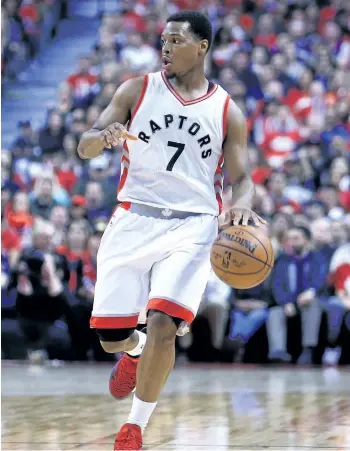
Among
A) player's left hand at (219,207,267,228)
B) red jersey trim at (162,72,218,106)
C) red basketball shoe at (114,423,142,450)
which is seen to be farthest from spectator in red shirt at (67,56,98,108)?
red basketball shoe at (114,423,142,450)

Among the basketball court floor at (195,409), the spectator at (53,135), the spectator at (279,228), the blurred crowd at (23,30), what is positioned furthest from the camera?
the blurred crowd at (23,30)

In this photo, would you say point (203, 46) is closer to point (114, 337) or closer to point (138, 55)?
point (114, 337)

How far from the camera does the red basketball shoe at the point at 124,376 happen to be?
20.2ft

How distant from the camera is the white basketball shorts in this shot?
5324 mm

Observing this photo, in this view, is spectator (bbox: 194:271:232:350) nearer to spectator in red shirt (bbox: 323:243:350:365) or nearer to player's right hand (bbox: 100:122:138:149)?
→ spectator in red shirt (bbox: 323:243:350:365)

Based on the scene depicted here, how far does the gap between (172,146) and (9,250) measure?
6.81 metres

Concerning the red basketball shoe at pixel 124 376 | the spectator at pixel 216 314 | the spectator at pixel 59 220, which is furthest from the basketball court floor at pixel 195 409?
the spectator at pixel 59 220

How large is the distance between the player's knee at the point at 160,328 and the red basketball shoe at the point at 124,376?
97 cm

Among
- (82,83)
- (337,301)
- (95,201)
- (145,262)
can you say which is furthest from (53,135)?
(145,262)

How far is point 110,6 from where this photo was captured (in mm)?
18969

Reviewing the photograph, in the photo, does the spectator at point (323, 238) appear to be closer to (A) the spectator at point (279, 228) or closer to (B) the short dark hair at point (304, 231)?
(B) the short dark hair at point (304, 231)

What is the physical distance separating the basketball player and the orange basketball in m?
0.09

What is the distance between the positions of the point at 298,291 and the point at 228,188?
2.36 m

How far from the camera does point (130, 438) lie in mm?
5141
